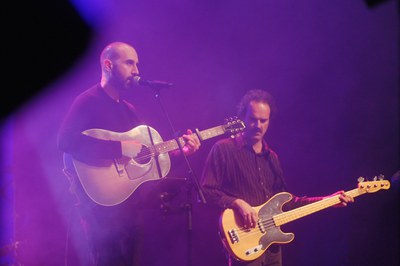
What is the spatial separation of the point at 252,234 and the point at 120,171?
1257mm

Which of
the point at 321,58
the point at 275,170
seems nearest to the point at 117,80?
the point at 275,170

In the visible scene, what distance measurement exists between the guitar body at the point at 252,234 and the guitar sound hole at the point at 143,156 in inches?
31.5

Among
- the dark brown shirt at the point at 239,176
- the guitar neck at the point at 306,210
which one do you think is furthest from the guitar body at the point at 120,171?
the guitar neck at the point at 306,210

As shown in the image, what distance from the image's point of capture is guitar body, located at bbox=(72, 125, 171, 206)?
9.11ft

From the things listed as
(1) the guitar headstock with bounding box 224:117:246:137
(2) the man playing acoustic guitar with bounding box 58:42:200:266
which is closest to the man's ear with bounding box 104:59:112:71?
(2) the man playing acoustic guitar with bounding box 58:42:200:266

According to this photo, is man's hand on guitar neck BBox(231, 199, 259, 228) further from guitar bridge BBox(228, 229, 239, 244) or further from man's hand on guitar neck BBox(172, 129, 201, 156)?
man's hand on guitar neck BBox(172, 129, 201, 156)

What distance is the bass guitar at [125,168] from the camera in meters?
2.78

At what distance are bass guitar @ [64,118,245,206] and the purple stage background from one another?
39.1 inches

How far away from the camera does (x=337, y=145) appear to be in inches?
179

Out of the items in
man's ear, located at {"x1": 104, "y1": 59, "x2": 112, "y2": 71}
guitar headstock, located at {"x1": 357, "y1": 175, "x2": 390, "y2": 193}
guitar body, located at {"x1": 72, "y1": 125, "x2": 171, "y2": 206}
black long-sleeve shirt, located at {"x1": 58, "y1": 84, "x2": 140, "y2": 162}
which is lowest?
guitar headstock, located at {"x1": 357, "y1": 175, "x2": 390, "y2": 193}

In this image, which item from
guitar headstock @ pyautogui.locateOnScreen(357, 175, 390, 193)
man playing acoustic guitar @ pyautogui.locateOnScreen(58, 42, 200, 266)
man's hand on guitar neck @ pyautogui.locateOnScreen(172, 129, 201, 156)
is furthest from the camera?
guitar headstock @ pyautogui.locateOnScreen(357, 175, 390, 193)

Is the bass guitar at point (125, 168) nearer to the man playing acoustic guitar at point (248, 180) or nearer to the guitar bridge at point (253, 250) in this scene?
the man playing acoustic guitar at point (248, 180)

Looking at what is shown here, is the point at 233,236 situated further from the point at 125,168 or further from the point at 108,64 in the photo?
the point at 108,64

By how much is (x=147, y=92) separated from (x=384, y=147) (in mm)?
2986
